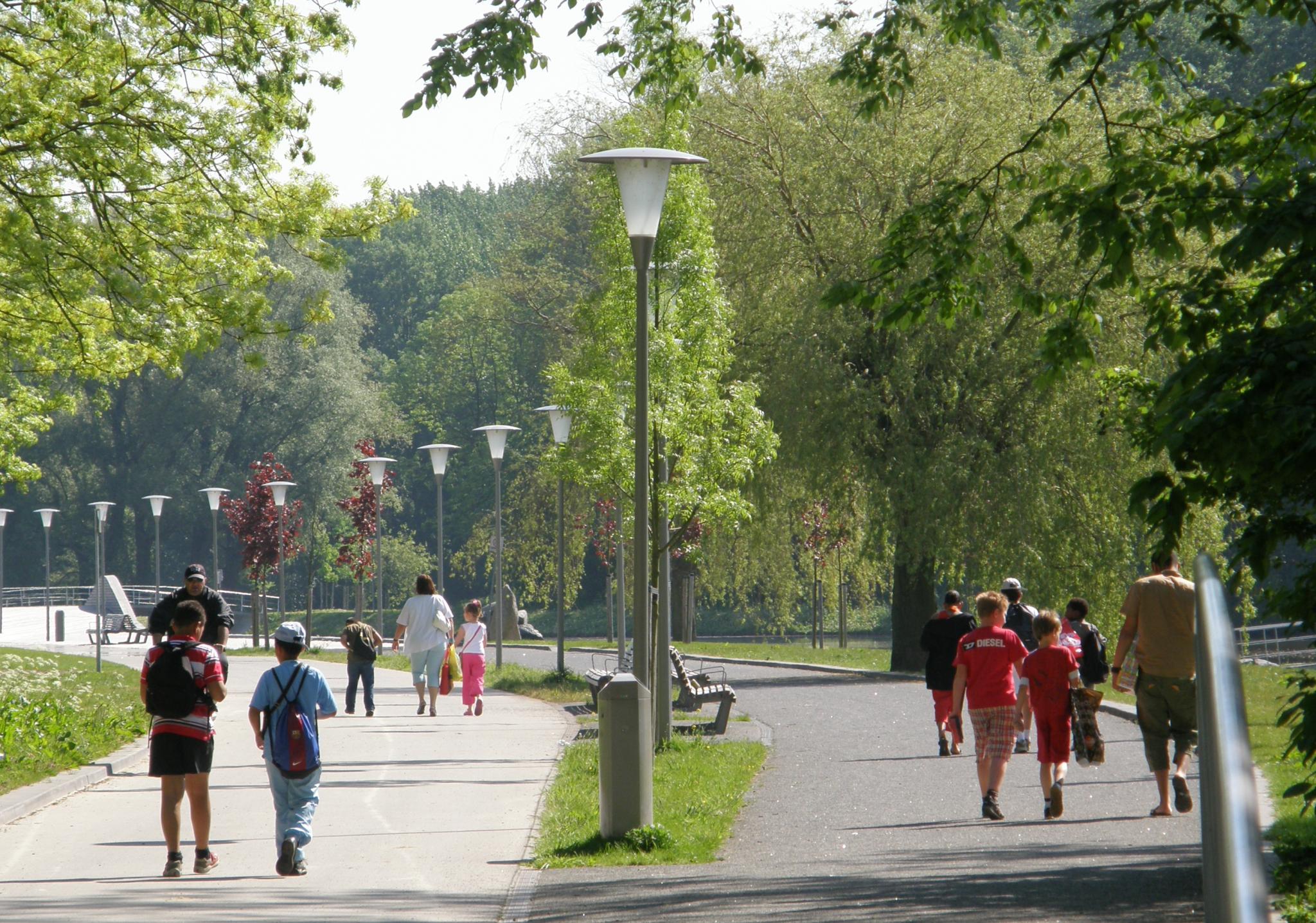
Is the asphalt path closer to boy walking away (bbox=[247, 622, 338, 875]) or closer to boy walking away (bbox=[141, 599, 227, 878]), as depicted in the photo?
boy walking away (bbox=[247, 622, 338, 875])

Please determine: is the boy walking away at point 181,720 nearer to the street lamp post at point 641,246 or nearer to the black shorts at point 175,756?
the black shorts at point 175,756

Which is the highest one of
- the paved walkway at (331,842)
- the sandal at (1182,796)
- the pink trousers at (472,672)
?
the pink trousers at (472,672)

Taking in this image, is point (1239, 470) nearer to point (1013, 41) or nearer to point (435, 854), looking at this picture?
point (435, 854)

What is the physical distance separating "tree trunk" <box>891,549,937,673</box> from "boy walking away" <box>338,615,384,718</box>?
33.1ft

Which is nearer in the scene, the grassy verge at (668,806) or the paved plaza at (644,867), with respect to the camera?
the paved plaza at (644,867)

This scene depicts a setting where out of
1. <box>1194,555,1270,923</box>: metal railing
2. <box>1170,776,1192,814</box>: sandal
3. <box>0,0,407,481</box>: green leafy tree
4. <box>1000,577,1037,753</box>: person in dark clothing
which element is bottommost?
<box>1170,776,1192,814</box>: sandal

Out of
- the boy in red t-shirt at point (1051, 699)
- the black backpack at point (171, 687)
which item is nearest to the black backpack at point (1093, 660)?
the boy in red t-shirt at point (1051, 699)

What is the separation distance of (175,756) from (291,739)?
2.12 feet

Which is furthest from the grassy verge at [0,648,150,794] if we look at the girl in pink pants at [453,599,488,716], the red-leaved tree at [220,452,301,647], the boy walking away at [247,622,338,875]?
the red-leaved tree at [220,452,301,647]

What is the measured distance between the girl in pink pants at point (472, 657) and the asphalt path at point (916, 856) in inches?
230

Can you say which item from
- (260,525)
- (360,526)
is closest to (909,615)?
(360,526)

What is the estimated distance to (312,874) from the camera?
8.98 meters

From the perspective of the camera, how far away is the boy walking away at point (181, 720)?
892cm

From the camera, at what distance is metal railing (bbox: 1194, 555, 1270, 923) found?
1166 mm
